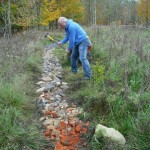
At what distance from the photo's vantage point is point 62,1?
31547 mm

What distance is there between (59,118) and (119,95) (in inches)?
49.1

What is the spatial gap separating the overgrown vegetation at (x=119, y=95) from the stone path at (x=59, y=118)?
196 mm

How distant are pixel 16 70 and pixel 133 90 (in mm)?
3350

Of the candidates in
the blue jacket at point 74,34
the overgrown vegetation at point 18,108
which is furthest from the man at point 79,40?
the overgrown vegetation at point 18,108

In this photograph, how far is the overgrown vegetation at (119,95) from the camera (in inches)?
165

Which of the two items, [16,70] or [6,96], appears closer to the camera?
[6,96]

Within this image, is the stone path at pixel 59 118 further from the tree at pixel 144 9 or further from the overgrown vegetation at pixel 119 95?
the tree at pixel 144 9

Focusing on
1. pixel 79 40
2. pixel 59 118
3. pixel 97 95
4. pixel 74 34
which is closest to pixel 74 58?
pixel 79 40

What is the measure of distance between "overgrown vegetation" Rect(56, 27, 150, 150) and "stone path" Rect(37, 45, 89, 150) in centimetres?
20

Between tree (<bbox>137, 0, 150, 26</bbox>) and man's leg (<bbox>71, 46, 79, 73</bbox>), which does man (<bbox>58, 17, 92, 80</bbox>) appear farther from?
tree (<bbox>137, 0, 150, 26</bbox>)

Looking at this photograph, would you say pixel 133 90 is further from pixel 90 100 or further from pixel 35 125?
pixel 35 125

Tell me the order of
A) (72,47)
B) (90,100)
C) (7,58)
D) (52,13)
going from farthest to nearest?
(52,13)
(7,58)
(72,47)
(90,100)

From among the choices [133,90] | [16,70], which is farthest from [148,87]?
[16,70]

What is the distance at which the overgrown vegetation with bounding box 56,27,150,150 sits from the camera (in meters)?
4.19
